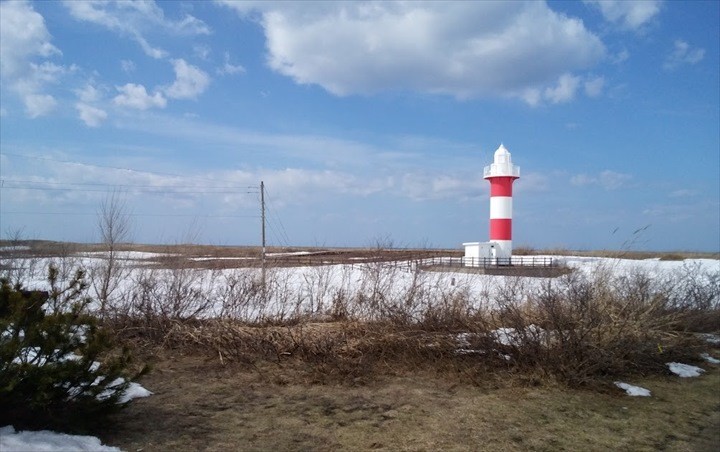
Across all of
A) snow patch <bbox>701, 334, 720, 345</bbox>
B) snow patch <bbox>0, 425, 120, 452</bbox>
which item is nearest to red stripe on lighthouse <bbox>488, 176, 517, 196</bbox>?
snow patch <bbox>701, 334, 720, 345</bbox>

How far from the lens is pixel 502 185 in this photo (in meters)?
31.9

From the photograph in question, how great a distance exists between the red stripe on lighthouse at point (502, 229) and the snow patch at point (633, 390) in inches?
964

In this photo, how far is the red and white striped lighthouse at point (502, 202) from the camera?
105 ft

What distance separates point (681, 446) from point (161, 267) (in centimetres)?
1257

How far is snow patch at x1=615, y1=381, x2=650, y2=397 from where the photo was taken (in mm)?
7621

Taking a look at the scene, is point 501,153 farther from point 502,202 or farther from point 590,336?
point 590,336

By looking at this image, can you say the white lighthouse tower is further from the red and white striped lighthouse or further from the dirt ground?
the dirt ground

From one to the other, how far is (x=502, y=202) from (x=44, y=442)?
2982cm

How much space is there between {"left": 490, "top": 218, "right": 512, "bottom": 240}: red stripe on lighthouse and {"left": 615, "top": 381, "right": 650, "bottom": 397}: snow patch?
24.5 meters

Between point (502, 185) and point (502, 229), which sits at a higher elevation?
point (502, 185)

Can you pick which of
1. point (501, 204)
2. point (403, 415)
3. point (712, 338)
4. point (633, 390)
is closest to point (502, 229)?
point (501, 204)

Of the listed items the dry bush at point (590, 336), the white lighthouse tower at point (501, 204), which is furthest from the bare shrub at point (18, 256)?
the white lighthouse tower at point (501, 204)

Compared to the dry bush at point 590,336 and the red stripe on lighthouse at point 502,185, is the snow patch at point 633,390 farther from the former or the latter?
the red stripe on lighthouse at point 502,185

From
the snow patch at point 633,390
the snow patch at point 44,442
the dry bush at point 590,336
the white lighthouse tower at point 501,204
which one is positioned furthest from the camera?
the white lighthouse tower at point 501,204
